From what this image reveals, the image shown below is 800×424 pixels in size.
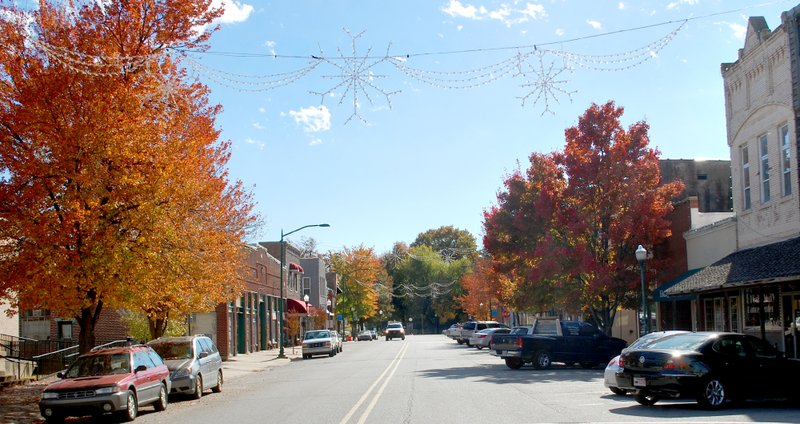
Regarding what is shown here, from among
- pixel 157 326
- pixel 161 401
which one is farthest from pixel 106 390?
pixel 157 326

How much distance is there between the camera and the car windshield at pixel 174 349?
2109 cm

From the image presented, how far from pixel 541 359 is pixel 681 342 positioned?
12.9 metres

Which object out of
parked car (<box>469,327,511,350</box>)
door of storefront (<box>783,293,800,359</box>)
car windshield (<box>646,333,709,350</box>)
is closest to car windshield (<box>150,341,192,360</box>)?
car windshield (<box>646,333,709,350</box>)

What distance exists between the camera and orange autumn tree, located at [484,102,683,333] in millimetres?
31844

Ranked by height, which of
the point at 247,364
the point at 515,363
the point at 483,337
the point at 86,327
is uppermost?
the point at 86,327

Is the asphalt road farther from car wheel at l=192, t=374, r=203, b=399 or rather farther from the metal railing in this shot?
the metal railing

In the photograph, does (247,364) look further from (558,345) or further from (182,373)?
(182,373)

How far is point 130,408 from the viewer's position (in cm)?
1609

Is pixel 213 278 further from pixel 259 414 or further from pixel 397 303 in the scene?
pixel 397 303

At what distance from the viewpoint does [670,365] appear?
15078 millimetres

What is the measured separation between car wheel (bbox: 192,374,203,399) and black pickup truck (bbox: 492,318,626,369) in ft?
37.7

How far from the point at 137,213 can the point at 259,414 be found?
5.47 meters

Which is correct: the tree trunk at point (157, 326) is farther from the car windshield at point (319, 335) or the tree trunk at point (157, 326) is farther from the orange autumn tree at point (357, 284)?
the orange autumn tree at point (357, 284)

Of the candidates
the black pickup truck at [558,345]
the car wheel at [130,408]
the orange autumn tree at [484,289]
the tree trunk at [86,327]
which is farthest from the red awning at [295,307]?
the car wheel at [130,408]
